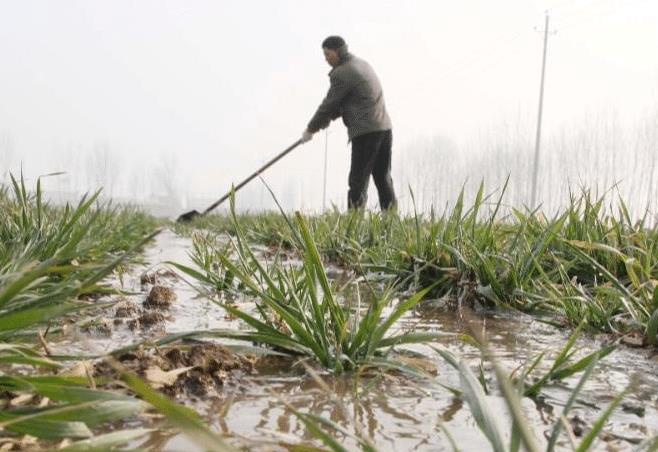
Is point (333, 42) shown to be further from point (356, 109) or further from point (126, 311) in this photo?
point (126, 311)

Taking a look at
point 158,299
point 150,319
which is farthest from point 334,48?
point 150,319

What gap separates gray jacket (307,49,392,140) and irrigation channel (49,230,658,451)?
5913mm

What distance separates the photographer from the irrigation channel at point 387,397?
94 cm

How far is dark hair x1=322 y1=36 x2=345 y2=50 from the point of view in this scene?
25.0 feet

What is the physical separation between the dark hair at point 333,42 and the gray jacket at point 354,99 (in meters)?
0.08

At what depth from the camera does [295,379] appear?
4.30 ft

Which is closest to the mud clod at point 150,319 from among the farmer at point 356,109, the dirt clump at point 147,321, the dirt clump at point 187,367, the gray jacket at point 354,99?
the dirt clump at point 147,321

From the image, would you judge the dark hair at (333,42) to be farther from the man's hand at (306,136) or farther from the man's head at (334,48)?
the man's hand at (306,136)

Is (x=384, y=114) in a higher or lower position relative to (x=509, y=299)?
higher

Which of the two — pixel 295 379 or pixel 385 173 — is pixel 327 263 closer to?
pixel 295 379

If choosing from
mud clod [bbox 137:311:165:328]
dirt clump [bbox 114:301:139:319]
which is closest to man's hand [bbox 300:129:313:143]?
dirt clump [bbox 114:301:139:319]

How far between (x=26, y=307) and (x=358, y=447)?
2.06 ft

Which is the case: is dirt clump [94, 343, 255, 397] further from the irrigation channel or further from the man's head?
the man's head

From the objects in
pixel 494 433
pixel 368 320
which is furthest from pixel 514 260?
pixel 494 433
